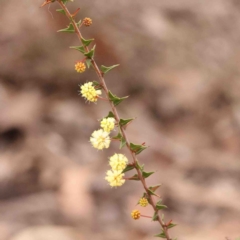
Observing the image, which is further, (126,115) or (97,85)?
(126,115)

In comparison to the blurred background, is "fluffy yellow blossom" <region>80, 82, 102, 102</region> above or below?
below

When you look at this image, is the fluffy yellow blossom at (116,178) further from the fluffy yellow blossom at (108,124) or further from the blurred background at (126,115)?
the blurred background at (126,115)

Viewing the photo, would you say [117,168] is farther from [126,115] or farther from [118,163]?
[126,115]

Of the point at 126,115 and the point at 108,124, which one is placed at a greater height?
the point at 126,115

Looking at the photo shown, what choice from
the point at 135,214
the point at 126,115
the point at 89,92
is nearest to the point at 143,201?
the point at 135,214

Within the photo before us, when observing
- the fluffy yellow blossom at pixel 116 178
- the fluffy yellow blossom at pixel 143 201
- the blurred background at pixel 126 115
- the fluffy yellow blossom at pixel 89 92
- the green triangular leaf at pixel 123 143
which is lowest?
the fluffy yellow blossom at pixel 143 201

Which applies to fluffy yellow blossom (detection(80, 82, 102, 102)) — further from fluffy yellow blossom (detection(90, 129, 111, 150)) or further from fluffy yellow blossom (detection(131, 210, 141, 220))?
fluffy yellow blossom (detection(131, 210, 141, 220))

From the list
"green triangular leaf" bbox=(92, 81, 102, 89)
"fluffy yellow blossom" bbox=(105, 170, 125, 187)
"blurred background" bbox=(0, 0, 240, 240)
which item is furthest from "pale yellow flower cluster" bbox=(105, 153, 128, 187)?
"blurred background" bbox=(0, 0, 240, 240)

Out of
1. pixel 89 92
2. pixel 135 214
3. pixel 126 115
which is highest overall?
pixel 126 115

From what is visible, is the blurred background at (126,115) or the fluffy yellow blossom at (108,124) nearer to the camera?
the fluffy yellow blossom at (108,124)

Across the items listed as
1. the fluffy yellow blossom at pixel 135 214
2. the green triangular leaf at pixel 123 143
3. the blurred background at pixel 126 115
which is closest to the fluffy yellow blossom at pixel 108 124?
the green triangular leaf at pixel 123 143
